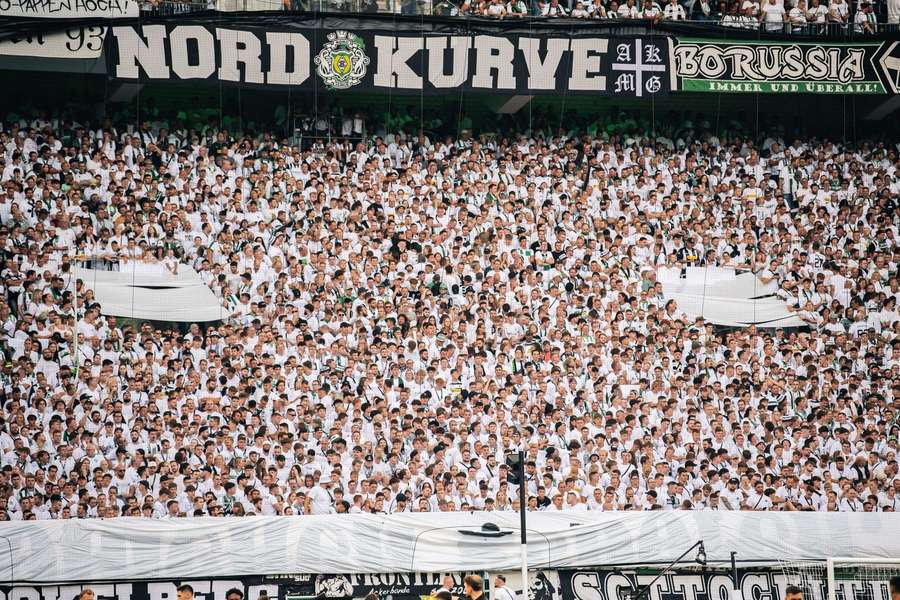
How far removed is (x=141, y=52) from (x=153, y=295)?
5.09 metres

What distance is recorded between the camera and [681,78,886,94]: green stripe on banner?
25.7 m

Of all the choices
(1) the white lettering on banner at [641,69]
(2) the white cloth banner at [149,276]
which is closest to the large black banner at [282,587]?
(2) the white cloth banner at [149,276]

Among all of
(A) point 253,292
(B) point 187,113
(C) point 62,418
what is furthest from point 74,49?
(C) point 62,418

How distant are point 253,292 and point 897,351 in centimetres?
1215

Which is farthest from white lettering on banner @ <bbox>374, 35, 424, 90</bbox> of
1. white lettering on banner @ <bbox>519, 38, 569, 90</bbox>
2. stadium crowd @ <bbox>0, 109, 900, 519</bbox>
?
white lettering on banner @ <bbox>519, 38, 569, 90</bbox>

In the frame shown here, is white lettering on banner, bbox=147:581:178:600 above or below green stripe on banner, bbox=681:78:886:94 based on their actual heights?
below

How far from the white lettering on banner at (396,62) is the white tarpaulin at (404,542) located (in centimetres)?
1045

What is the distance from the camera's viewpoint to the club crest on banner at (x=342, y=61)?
2473cm

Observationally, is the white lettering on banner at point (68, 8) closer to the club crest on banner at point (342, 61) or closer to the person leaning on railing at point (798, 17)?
the club crest on banner at point (342, 61)

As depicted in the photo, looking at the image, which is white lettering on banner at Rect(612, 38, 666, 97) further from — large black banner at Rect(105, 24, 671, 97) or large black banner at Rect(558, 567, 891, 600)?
large black banner at Rect(558, 567, 891, 600)

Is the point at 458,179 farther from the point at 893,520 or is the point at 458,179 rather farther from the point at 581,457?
the point at 893,520

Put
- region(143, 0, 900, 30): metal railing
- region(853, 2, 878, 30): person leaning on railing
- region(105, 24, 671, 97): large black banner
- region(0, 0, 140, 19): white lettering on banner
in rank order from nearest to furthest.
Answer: region(0, 0, 140, 19): white lettering on banner
region(105, 24, 671, 97): large black banner
region(143, 0, 900, 30): metal railing
region(853, 2, 878, 30): person leaning on railing

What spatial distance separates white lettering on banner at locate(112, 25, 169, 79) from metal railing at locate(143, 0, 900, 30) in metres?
0.46

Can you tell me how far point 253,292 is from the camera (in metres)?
22.2
